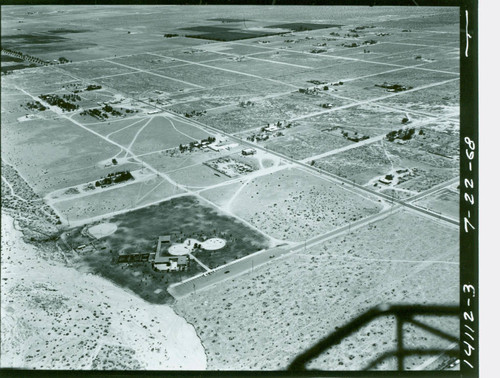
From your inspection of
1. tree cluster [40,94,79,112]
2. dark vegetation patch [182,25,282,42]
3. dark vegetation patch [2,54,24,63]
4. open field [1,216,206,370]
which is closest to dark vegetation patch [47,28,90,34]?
dark vegetation patch [182,25,282,42]

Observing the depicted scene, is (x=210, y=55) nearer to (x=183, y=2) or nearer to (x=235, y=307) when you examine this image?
(x=235, y=307)

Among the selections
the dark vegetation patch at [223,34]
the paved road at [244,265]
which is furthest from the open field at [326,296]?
the dark vegetation patch at [223,34]

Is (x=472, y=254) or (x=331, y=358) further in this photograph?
(x=331, y=358)

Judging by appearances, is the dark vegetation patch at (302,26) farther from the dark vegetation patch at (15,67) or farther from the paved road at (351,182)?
the paved road at (351,182)

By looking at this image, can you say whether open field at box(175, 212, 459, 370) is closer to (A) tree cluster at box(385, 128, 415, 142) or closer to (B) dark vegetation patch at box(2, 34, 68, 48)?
(A) tree cluster at box(385, 128, 415, 142)

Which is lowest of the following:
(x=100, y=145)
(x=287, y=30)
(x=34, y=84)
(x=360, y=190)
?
(x=360, y=190)

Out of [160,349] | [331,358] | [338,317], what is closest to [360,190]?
[338,317]
